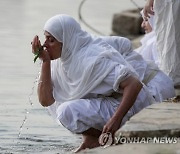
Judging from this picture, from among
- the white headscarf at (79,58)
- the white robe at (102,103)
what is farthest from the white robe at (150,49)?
the white headscarf at (79,58)

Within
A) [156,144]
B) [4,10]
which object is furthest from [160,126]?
[4,10]

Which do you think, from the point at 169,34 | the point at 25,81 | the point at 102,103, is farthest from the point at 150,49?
the point at 102,103

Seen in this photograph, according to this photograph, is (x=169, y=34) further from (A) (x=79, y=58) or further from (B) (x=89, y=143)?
(B) (x=89, y=143)

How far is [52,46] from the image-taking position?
294 inches

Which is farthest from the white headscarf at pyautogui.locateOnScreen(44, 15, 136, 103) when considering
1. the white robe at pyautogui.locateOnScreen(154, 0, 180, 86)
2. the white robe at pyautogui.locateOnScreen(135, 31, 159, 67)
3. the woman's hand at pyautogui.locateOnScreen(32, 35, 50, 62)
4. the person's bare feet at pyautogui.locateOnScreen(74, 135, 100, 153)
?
the white robe at pyautogui.locateOnScreen(135, 31, 159, 67)

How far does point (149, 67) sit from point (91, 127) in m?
0.86

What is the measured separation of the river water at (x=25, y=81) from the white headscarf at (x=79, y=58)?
640 millimetres

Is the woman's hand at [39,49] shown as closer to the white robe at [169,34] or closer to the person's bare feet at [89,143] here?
the person's bare feet at [89,143]

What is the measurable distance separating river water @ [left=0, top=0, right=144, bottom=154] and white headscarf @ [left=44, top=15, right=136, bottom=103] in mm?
640

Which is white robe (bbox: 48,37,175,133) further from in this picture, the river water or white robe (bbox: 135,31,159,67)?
white robe (bbox: 135,31,159,67)

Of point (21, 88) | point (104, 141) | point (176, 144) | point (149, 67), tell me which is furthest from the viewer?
point (21, 88)

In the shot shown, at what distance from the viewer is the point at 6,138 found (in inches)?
328

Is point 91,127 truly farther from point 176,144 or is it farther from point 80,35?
point 176,144

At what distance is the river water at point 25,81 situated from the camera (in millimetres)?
8211
